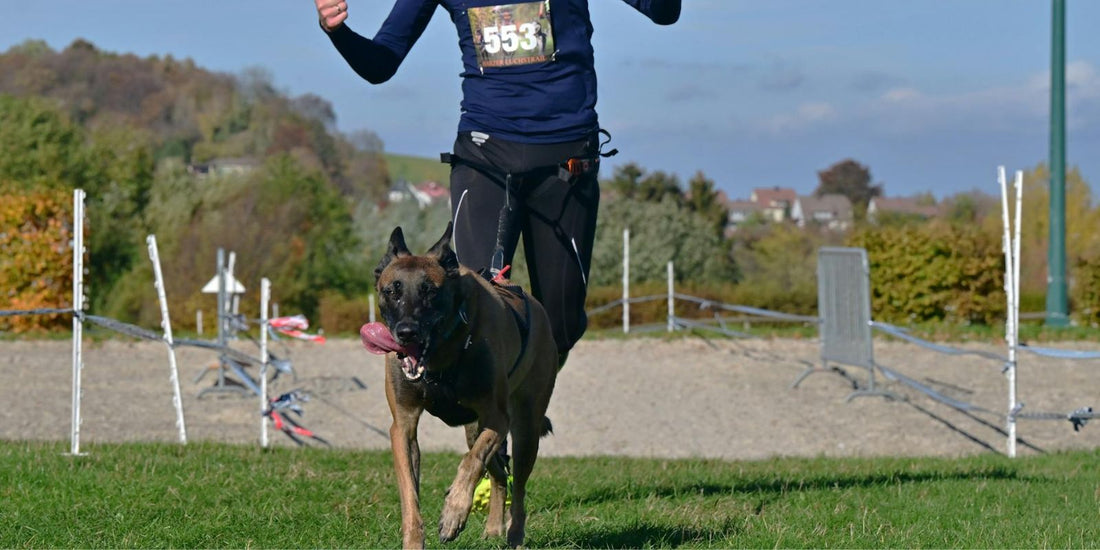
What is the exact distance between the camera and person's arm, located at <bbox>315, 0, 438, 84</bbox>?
18.7ft

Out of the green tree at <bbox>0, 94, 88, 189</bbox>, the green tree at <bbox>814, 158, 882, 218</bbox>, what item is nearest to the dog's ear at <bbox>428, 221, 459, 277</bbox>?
the green tree at <bbox>0, 94, 88, 189</bbox>

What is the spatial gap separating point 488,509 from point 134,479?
80.4 inches

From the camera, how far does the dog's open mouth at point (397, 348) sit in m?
4.63

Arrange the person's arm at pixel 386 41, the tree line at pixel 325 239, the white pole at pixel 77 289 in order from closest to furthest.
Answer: the person's arm at pixel 386 41 < the white pole at pixel 77 289 < the tree line at pixel 325 239

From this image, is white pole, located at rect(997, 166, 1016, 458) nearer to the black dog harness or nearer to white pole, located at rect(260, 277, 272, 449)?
white pole, located at rect(260, 277, 272, 449)

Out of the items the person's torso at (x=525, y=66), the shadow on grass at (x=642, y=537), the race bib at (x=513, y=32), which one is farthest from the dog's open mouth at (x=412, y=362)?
the race bib at (x=513, y=32)

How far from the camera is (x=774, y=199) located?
595 ft

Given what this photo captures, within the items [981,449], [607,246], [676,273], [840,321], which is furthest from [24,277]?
[676,273]

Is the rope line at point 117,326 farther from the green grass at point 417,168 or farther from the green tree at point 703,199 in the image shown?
the green grass at point 417,168

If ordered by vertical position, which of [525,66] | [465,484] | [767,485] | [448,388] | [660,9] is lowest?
[767,485]

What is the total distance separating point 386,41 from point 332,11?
692 mm

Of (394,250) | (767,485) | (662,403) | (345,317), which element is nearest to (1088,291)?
(662,403)

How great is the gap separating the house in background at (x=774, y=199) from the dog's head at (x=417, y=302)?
530 ft

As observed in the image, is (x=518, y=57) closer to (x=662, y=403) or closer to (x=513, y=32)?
(x=513, y=32)
